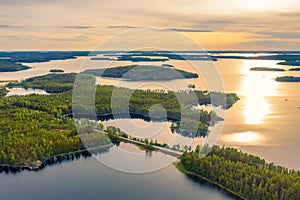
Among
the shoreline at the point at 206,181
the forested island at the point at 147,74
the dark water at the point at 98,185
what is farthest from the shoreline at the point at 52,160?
the forested island at the point at 147,74

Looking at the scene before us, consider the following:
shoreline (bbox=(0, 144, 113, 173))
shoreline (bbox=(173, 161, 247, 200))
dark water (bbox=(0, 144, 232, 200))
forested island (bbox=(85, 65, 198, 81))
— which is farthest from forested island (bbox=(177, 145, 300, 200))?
forested island (bbox=(85, 65, 198, 81))

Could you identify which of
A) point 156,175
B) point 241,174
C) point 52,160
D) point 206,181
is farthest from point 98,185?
point 241,174

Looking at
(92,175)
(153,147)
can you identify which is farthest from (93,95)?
(92,175)

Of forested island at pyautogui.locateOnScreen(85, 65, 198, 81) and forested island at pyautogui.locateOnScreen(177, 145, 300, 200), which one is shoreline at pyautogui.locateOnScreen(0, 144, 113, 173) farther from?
forested island at pyautogui.locateOnScreen(85, 65, 198, 81)

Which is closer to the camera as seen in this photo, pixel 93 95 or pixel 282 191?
pixel 282 191

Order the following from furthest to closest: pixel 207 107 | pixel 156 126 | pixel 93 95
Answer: pixel 93 95
pixel 207 107
pixel 156 126

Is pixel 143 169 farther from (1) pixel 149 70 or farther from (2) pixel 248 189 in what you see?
(1) pixel 149 70
